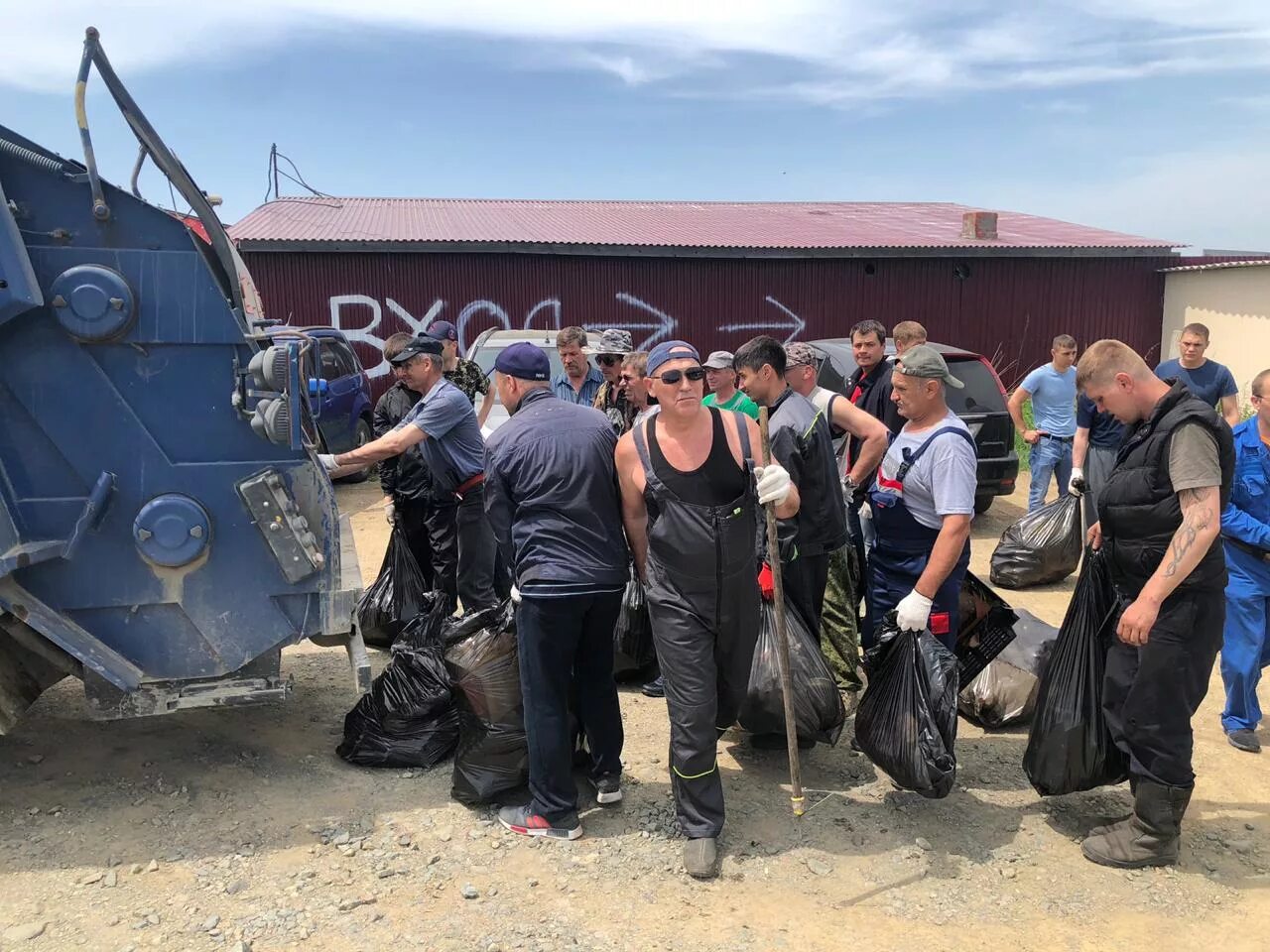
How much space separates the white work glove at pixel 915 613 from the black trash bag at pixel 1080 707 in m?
0.48

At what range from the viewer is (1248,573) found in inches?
165

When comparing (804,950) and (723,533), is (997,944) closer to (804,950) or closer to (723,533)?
(804,950)

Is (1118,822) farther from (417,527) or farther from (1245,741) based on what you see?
(417,527)

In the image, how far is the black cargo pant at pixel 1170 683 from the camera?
3105 mm

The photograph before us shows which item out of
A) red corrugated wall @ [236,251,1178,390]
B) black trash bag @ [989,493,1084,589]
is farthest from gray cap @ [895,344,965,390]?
red corrugated wall @ [236,251,1178,390]

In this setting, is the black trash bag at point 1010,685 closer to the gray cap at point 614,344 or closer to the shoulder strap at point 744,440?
the shoulder strap at point 744,440

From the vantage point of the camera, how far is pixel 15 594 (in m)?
3.17

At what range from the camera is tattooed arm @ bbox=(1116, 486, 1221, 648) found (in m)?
2.95

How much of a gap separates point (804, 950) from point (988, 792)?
133 centimetres

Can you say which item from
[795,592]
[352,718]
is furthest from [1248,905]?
[352,718]

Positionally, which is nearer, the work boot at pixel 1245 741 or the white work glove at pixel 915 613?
the white work glove at pixel 915 613

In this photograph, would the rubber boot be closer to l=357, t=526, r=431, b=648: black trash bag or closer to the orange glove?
the orange glove

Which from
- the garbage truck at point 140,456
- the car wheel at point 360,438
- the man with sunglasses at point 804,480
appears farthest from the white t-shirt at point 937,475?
the car wheel at point 360,438

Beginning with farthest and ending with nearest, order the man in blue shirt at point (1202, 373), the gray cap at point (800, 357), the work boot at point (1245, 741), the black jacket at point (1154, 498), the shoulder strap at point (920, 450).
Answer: the man in blue shirt at point (1202, 373) → the gray cap at point (800, 357) → the work boot at point (1245, 741) → the shoulder strap at point (920, 450) → the black jacket at point (1154, 498)
